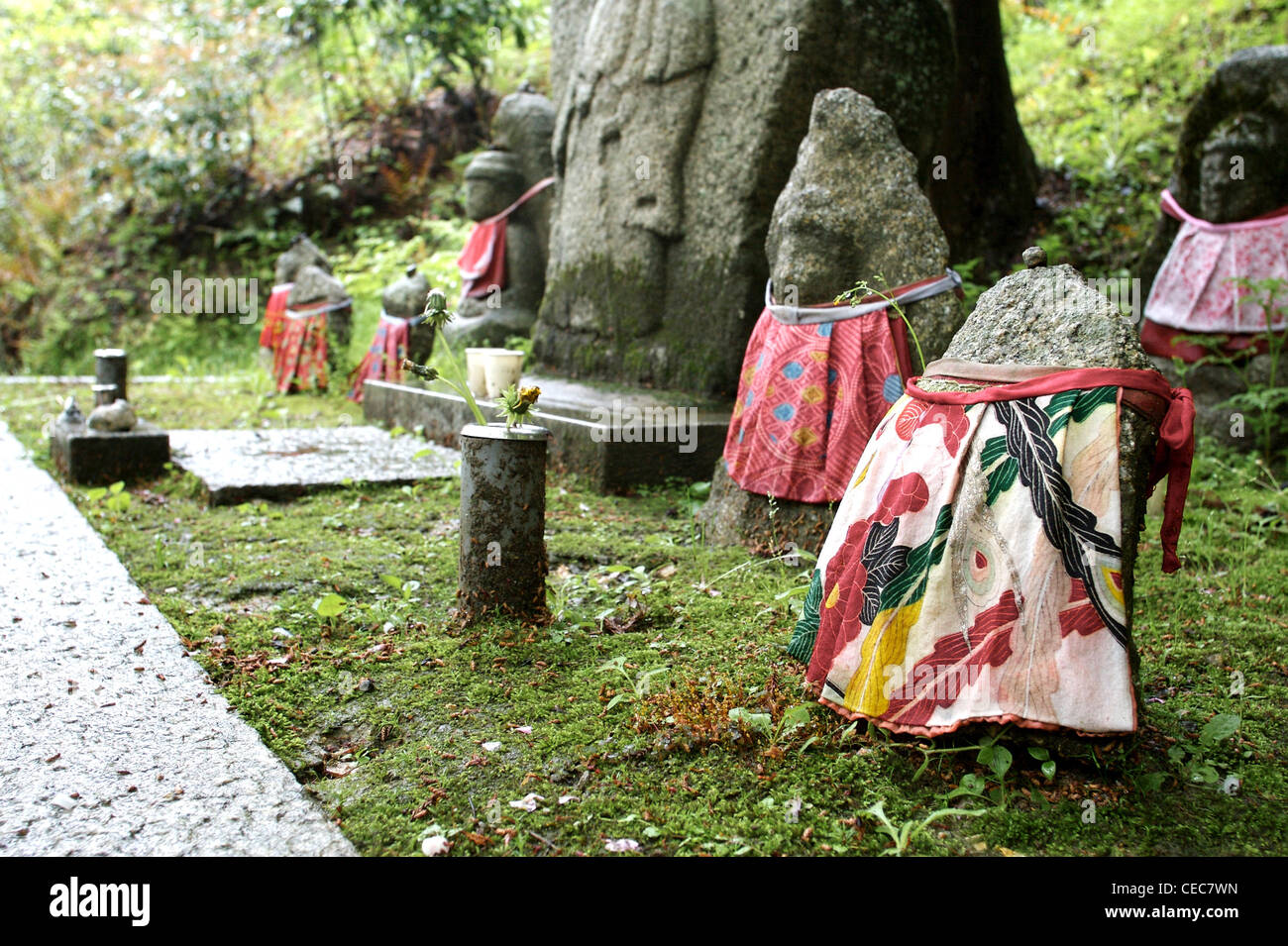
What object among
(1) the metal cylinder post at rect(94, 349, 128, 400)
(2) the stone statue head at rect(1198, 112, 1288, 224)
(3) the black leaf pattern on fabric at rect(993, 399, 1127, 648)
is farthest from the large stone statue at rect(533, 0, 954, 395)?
(3) the black leaf pattern on fabric at rect(993, 399, 1127, 648)

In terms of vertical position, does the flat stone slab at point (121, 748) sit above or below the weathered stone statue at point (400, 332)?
below

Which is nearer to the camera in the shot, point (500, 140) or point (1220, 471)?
point (1220, 471)

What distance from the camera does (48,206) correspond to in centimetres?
1174

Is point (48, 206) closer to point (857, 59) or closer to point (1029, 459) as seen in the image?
point (857, 59)

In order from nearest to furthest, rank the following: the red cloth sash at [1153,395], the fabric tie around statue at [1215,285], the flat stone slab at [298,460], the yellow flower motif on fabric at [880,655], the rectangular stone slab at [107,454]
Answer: the red cloth sash at [1153,395] < the yellow flower motif on fabric at [880,655] < the flat stone slab at [298,460] < the rectangular stone slab at [107,454] < the fabric tie around statue at [1215,285]

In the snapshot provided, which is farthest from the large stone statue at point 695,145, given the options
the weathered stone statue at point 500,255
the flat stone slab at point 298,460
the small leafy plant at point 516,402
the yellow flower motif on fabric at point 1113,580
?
the yellow flower motif on fabric at point 1113,580

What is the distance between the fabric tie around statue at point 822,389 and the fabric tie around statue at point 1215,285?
278 centimetres

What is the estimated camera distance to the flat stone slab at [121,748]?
1.79 m

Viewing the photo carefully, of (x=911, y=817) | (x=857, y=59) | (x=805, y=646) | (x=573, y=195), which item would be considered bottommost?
(x=911, y=817)

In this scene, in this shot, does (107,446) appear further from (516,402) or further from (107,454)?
(516,402)

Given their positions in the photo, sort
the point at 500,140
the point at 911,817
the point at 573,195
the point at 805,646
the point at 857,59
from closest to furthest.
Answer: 1. the point at 911,817
2. the point at 805,646
3. the point at 857,59
4. the point at 573,195
5. the point at 500,140

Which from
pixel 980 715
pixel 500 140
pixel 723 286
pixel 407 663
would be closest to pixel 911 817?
pixel 980 715

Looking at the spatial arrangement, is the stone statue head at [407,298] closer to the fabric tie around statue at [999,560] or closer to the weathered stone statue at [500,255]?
the weathered stone statue at [500,255]

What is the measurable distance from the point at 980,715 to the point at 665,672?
821mm
